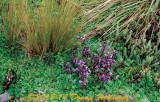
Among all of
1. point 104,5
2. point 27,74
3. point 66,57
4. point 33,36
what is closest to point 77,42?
point 66,57

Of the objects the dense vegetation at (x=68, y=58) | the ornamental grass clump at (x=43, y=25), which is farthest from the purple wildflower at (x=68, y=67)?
the ornamental grass clump at (x=43, y=25)

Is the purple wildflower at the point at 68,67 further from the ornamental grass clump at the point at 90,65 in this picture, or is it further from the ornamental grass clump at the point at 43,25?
the ornamental grass clump at the point at 43,25

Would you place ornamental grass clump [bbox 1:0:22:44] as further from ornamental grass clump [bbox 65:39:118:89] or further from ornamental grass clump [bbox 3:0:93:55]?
ornamental grass clump [bbox 65:39:118:89]

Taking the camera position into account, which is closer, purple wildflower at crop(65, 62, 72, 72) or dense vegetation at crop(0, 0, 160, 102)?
dense vegetation at crop(0, 0, 160, 102)

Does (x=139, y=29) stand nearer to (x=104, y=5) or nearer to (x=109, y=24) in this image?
(x=109, y=24)

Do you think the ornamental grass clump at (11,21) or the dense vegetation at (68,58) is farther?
the ornamental grass clump at (11,21)

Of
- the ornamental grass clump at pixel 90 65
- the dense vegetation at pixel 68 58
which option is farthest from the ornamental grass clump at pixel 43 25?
the ornamental grass clump at pixel 90 65

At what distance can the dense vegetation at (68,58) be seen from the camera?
2393mm

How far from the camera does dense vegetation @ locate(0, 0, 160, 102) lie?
2.39 m

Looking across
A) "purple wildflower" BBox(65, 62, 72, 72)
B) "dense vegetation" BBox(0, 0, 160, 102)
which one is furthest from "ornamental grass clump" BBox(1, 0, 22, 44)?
"purple wildflower" BBox(65, 62, 72, 72)

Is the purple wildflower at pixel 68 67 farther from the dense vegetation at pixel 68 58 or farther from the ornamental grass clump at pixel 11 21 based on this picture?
the ornamental grass clump at pixel 11 21

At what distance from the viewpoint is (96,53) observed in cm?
309

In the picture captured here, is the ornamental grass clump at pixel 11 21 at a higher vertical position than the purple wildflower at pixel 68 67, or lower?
higher

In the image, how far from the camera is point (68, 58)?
115 inches
